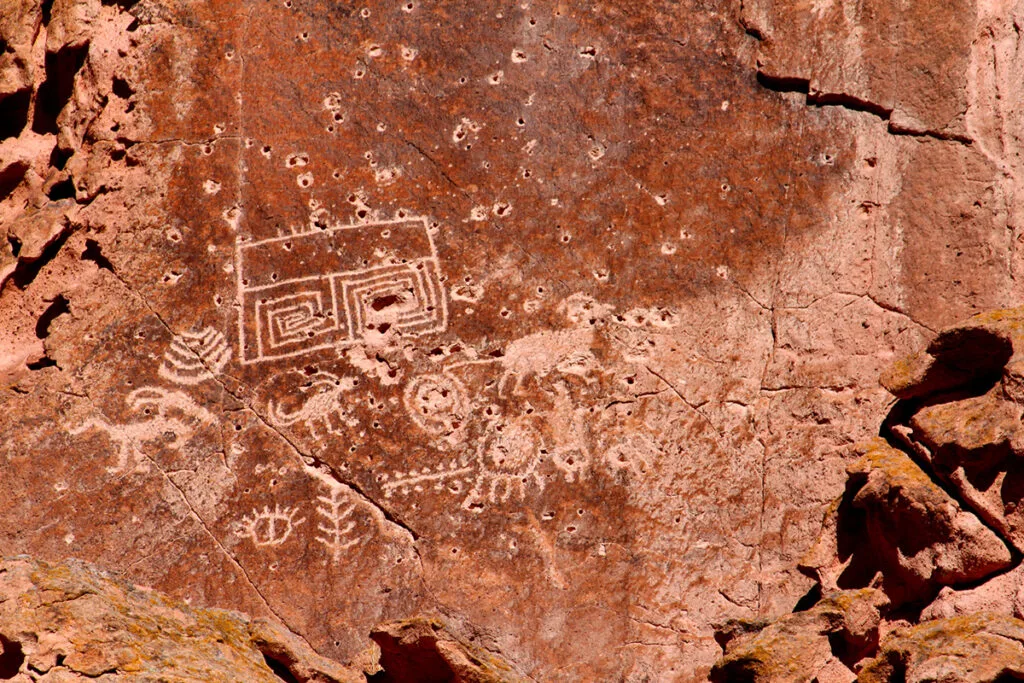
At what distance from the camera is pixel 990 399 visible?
4113 millimetres

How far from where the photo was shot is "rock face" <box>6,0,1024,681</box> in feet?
15.1

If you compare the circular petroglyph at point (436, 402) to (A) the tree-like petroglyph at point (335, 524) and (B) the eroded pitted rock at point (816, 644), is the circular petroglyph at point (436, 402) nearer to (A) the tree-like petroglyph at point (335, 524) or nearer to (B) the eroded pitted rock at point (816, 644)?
(A) the tree-like petroglyph at point (335, 524)

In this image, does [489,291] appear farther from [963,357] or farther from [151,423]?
[963,357]

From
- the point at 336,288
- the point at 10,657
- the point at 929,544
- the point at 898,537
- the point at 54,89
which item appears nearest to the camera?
the point at 10,657

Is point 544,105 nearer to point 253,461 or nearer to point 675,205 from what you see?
point 675,205

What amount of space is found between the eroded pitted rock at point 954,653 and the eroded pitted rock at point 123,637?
70.0 inches

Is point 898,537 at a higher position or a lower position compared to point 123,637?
higher

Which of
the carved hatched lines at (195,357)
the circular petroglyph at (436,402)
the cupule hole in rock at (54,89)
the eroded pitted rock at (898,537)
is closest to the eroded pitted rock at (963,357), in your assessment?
the eroded pitted rock at (898,537)

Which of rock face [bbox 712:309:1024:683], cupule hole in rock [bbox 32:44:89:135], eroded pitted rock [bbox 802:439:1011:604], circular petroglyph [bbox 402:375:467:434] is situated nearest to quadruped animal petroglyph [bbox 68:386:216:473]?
circular petroglyph [bbox 402:375:467:434]

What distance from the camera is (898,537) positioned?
13.9ft

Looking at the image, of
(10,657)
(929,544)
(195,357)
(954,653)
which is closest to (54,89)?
(195,357)

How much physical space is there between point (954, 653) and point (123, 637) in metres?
2.53

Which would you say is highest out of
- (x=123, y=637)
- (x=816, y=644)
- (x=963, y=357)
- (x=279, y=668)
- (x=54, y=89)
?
(x=54, y=89)

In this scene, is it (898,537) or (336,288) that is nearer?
(898,537)
